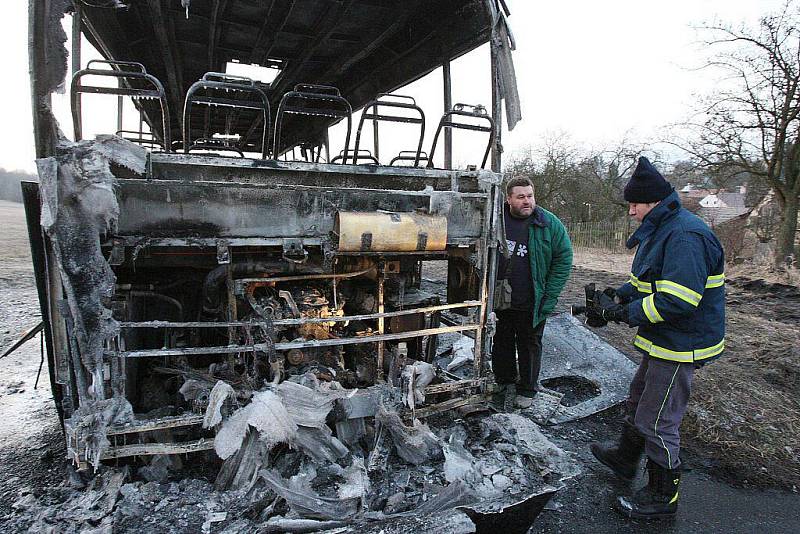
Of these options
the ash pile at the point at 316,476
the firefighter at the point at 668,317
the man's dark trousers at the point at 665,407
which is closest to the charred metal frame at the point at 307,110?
the ash pile at the point at 316,476

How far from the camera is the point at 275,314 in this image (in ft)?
10.1

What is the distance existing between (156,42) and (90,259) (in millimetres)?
3994

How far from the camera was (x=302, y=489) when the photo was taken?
2490 millimetres

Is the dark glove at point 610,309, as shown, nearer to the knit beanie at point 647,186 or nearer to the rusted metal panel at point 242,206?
the knit beanie at point 647,186

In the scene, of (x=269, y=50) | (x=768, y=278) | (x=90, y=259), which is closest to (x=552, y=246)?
(x=90, y=259)

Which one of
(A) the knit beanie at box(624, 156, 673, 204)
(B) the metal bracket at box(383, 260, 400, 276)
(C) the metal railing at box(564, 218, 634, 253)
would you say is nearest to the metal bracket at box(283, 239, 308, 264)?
(B) the metal bracket at box(383, 260, 400, 276)

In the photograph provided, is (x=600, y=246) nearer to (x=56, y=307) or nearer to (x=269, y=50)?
(x=269, y=50)

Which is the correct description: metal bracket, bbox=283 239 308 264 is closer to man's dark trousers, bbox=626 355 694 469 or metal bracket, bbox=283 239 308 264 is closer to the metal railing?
man's dark trousers, bbox=626 355 694 469

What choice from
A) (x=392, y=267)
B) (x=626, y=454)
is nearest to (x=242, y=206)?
(x=392, y=267)

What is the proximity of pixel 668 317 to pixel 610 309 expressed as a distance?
18.8 inches

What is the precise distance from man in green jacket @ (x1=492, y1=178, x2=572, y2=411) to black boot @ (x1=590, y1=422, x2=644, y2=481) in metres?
0.88

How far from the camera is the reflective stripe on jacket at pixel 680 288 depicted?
2648mm

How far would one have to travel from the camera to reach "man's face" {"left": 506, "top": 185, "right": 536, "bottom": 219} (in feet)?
12.7

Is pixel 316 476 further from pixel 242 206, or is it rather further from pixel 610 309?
pixel 610 309
